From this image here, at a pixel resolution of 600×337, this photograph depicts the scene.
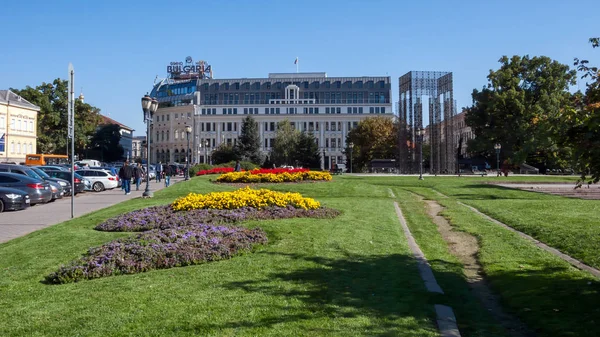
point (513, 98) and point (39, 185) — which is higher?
point (513, 98)

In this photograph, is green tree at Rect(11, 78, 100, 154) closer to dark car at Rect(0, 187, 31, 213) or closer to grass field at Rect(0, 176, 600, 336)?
dark car at Rect(0, 187, 31, 213)

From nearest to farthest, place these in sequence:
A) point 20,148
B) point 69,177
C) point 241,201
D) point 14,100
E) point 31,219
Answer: point 241,201
point 31,219
point 69,177
point 14,100
point 20,148

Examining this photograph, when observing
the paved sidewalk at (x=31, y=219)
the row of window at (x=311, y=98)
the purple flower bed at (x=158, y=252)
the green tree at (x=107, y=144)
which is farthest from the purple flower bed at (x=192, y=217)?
the green tree at (x=107, y=144)

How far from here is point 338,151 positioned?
120312 millimetres

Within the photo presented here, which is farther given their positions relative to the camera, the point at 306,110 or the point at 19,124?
the point at 306,110

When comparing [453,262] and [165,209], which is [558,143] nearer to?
[453,262]

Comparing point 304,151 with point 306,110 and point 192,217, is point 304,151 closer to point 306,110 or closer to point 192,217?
point 306,110

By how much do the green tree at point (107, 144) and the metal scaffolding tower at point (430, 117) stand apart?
3006 inches

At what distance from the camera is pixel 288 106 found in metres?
118

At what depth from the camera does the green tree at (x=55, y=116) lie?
268 feet

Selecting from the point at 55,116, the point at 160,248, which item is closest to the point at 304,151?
the point at 55,116

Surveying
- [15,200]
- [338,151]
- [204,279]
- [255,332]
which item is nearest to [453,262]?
[204,279]

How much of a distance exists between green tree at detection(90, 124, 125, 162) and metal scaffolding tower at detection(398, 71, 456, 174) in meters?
76.3

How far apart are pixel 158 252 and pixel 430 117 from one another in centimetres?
5654
